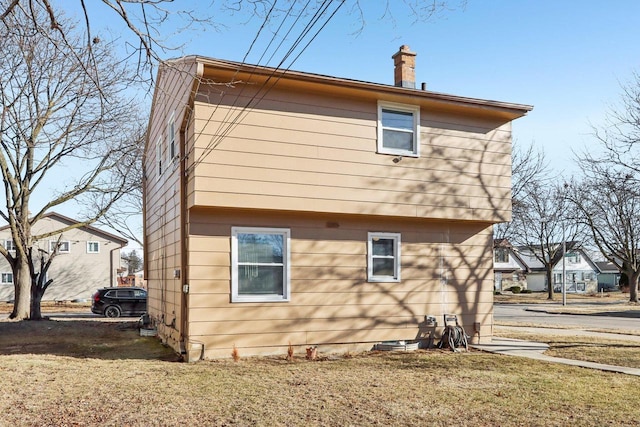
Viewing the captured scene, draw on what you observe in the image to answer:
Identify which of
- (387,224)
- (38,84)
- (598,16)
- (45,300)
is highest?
(38,84)

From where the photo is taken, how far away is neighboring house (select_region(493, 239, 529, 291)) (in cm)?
5709

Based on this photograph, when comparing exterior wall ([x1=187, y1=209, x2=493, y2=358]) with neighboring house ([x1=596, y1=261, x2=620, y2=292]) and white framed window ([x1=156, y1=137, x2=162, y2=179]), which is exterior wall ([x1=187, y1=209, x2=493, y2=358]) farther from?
neighboring house ([x1=596, y1=261, x2=620, y2=292])

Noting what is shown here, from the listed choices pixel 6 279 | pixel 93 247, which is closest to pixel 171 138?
pixel 93 247

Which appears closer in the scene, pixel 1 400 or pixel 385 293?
pixel 1 400

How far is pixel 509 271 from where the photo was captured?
57.2 m

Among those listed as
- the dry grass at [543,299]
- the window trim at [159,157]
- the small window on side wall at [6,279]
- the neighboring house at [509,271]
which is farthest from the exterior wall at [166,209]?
the neighboring house at [509,271]

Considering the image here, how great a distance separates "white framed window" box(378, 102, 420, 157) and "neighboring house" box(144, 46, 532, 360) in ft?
0.09

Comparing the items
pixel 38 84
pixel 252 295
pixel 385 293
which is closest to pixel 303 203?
pixel 252 295

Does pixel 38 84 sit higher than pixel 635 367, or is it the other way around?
pixel 38 84

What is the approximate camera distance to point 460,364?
31.2 ft

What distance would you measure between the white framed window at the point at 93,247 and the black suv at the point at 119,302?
663 inches

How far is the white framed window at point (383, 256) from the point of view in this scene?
1134 centimetres

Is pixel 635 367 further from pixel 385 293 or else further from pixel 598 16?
pixel 598 16

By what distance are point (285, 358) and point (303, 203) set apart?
2889 mm
